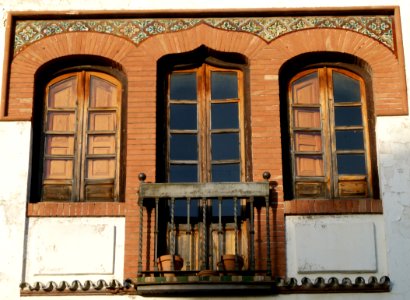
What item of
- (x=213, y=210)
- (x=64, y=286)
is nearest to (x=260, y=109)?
(x=213, y=210)

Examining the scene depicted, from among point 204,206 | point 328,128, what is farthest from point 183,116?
point 328,128

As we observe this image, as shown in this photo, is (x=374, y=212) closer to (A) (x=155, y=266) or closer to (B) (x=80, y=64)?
(A) (x=155, y=266)

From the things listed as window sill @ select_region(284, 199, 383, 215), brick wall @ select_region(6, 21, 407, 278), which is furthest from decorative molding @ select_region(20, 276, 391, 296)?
window sill @ select_region(284, 199, 383, 215)

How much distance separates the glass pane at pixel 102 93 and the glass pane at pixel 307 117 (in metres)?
2.35

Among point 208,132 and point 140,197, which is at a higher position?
point 208,132

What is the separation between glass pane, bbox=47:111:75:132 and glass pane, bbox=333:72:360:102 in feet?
11.2

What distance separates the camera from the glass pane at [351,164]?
44.0 feet

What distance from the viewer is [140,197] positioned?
1274 centimetres

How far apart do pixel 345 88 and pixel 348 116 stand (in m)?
0.41

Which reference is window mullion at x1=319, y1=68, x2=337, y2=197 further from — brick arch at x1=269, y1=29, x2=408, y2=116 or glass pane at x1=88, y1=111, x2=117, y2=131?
glass pane at x1=88, y1=111, x2=117, y2=131

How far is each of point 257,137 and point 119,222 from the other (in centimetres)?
202

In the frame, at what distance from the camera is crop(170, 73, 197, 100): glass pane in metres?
13.9

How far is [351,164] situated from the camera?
13453 millimetres

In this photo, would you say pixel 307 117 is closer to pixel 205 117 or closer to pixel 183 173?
pixel 205 117
